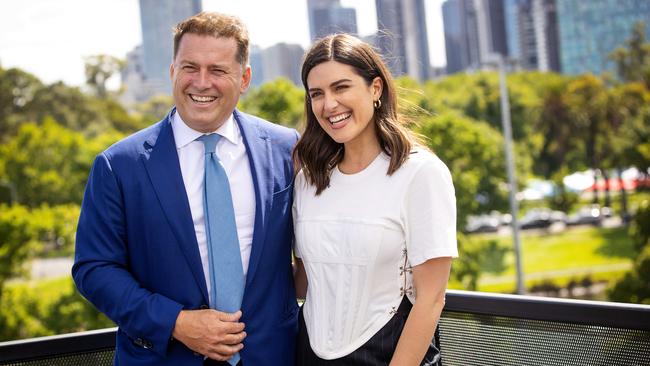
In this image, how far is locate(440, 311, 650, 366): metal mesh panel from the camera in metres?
2.14

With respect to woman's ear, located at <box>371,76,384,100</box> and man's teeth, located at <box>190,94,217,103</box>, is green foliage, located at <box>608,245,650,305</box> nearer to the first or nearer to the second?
woman's ear, located at <box>371,76,384,100</box>

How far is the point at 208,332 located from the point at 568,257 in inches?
1372

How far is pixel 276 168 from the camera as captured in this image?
212 cm

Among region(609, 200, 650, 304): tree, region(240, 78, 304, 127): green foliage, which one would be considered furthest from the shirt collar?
region(240, 78, 304, 127): green foliage

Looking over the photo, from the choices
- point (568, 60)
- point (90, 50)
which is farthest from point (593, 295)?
point (568, 60)

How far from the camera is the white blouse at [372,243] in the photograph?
184 centimetres

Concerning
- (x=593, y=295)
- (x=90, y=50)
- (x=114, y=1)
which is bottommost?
(x=593, y=295)

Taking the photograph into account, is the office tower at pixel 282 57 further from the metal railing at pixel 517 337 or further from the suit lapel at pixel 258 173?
the suit lapel at pixel 258 173

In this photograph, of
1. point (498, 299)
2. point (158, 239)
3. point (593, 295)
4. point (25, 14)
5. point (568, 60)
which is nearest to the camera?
point (158, 239)

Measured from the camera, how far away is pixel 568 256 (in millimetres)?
34719

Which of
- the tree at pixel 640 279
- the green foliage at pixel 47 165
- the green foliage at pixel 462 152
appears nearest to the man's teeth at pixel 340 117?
the tree at pixel 640 279

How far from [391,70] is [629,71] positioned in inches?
1615

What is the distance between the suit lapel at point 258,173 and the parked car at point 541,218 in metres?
38.3

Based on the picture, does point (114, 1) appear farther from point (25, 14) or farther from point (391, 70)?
point (391, 70)
